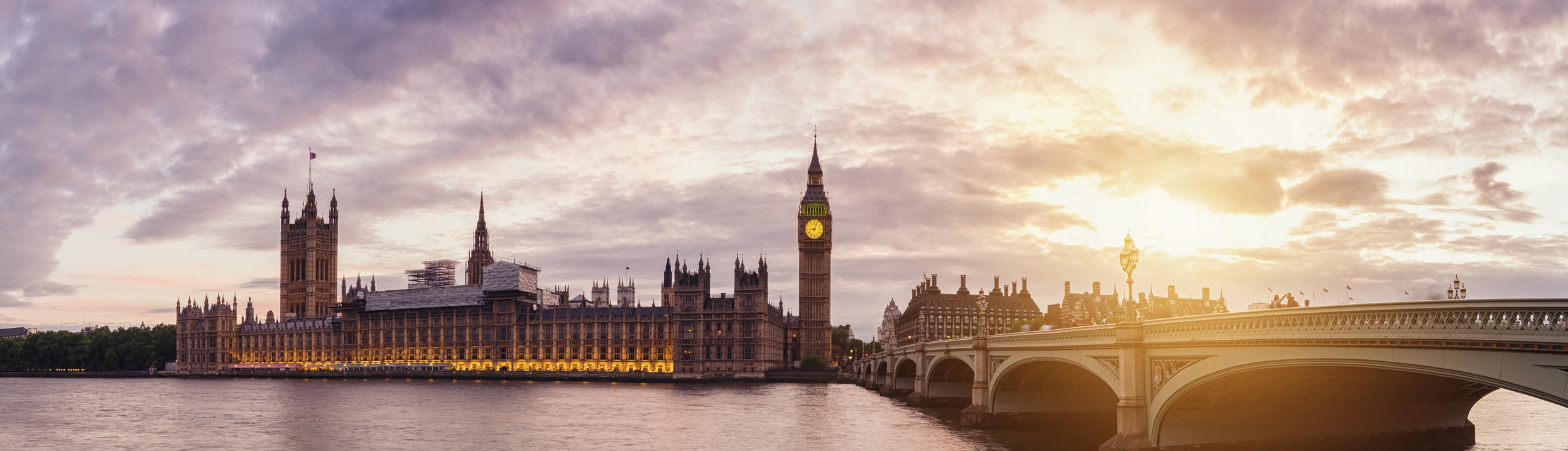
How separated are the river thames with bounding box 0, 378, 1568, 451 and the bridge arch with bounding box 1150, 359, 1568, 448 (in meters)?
4.84

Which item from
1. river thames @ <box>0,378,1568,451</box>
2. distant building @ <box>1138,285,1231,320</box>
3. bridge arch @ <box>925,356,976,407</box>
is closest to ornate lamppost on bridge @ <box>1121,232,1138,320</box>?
river thames @ <box>0,378,1568,451</box>

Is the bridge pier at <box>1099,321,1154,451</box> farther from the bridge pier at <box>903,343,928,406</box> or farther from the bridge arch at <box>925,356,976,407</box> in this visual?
the bridge pier at <box>903,343,928,406</box>

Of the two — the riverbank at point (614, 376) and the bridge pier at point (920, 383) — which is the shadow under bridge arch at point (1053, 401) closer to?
the bridge pier at point (920, 383)

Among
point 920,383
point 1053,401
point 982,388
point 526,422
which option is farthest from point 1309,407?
point 526,422

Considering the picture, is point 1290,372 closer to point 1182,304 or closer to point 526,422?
point 526,422

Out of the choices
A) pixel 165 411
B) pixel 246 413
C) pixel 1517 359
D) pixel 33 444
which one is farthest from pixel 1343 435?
pixel 165 411

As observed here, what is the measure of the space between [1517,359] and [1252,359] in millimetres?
10235

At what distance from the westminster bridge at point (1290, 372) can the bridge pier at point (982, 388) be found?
81 millimetres

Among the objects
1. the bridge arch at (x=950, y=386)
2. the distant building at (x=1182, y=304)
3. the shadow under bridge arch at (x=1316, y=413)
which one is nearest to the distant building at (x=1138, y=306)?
the distant building at (x=1182, y=304)

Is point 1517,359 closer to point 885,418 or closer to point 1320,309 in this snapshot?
point 1320,309

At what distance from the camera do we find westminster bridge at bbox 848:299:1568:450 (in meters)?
25.3

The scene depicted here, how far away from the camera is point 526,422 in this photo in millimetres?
80688

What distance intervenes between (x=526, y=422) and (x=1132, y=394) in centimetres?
4879

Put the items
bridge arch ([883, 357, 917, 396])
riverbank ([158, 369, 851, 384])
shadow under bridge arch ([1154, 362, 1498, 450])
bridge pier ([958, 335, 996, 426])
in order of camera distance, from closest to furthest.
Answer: shadow under bridge arch ([1154, 362, 1498, 450]) → bridge pier ([958, 335, 996, 426]) → bridge arch ([883, 357, 917, 396]) → riverbank ([158, 369, 851, 384])
